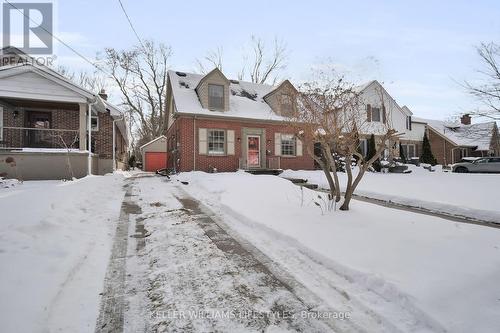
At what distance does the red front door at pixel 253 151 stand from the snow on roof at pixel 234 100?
129 cm

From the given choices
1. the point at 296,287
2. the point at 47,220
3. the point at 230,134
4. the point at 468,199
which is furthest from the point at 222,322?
the point at 230,134

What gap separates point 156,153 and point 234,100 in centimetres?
1602

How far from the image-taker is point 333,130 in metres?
6.71

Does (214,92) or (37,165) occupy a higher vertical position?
(214,92)

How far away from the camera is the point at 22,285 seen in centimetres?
288

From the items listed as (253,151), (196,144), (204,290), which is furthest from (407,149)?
(204,290)

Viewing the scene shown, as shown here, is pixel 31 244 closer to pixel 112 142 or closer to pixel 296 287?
pixel 296 287

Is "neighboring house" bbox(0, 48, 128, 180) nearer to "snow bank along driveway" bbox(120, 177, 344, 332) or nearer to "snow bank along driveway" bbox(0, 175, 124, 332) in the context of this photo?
"snow bank along driveway" bbox(0, 175, 124, 332)

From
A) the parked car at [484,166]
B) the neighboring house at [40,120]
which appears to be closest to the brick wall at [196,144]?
the neighboring house at [40,120]

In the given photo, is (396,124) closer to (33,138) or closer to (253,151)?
(253,151)

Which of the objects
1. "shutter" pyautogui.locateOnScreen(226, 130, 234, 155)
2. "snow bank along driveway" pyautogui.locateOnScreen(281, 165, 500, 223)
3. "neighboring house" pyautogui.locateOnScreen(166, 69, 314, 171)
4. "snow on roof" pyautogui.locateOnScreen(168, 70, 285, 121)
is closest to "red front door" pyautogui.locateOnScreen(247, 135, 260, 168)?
"neighboring house" pyautogui.locateOnScreen(166, 69, 314, 171)

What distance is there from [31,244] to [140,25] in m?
10.6

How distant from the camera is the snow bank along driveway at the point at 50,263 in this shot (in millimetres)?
2478

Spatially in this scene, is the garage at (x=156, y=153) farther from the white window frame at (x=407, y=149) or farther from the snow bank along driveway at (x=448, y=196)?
the white window frame at (x=407, y=149)
